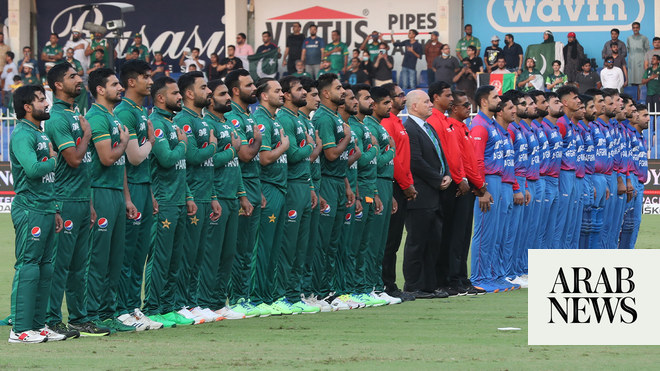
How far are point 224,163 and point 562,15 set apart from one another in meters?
23.6

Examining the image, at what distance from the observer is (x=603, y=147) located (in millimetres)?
16812

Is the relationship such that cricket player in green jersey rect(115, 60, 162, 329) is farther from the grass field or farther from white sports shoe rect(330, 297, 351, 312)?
white sports shoe rect(330, 297, 351, 312)

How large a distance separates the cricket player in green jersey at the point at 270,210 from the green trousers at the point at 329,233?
0.67 metres

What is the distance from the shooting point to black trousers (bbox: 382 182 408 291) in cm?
1334

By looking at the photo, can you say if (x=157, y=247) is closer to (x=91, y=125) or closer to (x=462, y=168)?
(x=91, y=125)

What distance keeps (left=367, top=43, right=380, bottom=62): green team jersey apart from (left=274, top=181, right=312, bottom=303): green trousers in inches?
733

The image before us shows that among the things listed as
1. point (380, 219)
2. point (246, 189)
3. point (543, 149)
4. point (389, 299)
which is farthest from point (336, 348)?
point (543, 149)

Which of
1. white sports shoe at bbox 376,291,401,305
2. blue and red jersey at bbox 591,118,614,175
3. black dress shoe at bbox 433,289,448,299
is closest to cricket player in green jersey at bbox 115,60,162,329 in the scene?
white sports shoe at bbox 376,291,401,305

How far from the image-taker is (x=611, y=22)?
107ft

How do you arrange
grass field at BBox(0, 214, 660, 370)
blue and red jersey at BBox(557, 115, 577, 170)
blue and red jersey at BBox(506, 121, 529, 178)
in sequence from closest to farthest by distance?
grass field at BBox(0, 214, 660, 370) < blue and red jersey at BBox(506, 121, 529, 178) < blue and red jersey at BBox(557, 115, 577, 170)

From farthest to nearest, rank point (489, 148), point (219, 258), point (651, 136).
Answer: point (651, 136)
point (489, 148)
point (219, 258)

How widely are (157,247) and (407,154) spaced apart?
148 inches

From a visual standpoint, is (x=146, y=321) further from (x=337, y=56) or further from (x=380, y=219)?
(x=337, y=56)

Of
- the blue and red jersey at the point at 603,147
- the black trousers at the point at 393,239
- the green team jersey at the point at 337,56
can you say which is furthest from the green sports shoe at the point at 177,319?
the green team jersey at the point at 337,56
